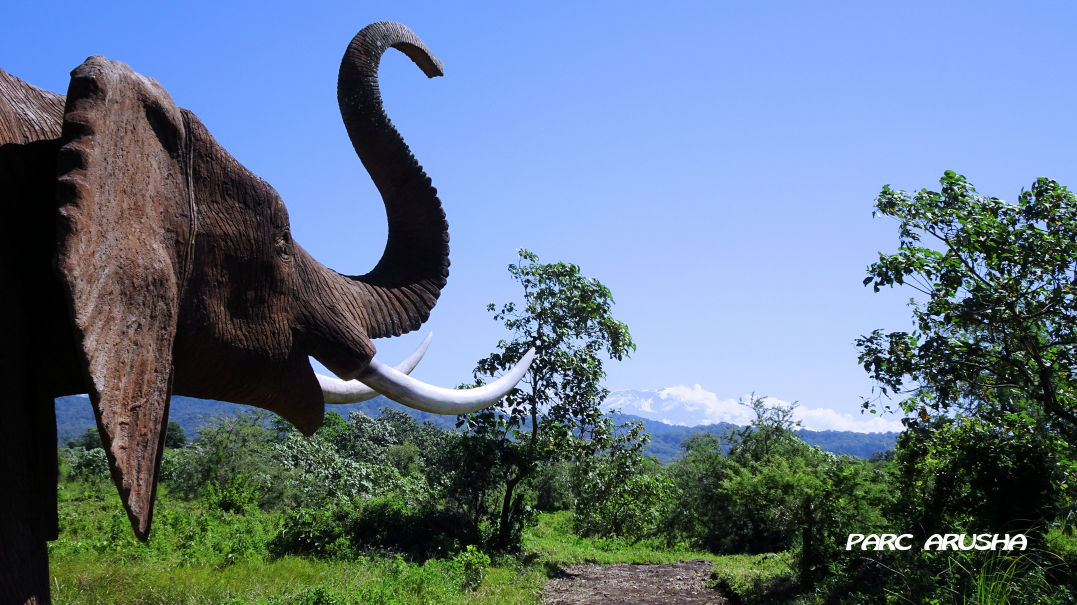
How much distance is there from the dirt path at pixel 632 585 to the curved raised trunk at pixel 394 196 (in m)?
7.92

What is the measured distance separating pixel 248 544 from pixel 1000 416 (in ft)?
27.9

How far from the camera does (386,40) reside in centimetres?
243

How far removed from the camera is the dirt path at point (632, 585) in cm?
1034

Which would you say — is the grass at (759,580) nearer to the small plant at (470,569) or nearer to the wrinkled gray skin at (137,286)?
the small plant at (470,569)

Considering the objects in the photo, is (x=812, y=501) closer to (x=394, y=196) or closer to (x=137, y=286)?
(x=394, y=196)

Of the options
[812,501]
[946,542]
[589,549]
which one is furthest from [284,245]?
[589,549]

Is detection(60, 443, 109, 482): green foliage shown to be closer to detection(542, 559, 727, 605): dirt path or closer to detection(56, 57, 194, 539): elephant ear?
detection(542, 559, 727, 605): dirt path

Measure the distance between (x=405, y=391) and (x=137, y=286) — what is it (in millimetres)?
810

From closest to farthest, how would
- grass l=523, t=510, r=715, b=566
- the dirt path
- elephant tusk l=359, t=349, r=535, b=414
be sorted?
1. elephant tusk l=359, t=349, r=535, b=414
2. the dirt path
3. grass l=523, t=510, r=715, b=566

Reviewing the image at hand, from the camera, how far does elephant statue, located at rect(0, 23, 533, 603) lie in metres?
1.58

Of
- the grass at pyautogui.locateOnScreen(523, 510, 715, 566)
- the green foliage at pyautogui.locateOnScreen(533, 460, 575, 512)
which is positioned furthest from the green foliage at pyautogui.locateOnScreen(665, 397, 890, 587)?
the green foliage at pyautogui.locateOnScreen(533, 460, 575, 512)

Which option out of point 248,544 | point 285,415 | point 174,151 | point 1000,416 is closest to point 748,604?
point 1000,416

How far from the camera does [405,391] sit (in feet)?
7.52

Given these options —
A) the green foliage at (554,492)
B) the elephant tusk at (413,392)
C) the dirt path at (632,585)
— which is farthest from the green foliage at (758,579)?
the elephant tusk at (413,392)
